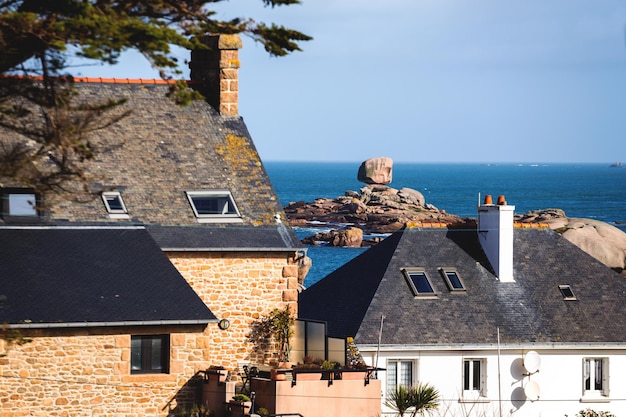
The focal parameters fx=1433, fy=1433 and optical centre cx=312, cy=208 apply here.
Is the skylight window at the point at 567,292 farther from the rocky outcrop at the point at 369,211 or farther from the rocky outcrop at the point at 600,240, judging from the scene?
the rocky outcrop at the point at 369,211

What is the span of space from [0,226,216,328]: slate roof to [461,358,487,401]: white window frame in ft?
29.2

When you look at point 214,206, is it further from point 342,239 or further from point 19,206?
point 342,239

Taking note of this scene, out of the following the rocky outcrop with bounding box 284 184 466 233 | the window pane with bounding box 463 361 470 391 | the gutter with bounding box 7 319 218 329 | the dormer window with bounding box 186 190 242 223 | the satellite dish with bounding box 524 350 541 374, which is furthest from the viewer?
the rocky outcrop with bounding box 284 184 466 233

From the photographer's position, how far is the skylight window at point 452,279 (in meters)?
37.4

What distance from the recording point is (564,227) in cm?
5159

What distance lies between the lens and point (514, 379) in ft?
117

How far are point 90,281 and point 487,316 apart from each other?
11.8 m

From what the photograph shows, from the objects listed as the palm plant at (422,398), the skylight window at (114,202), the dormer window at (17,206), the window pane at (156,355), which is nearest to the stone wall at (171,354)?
the window pane at (156,355)

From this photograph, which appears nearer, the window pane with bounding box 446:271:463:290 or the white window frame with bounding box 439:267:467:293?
the white window frame with bounding box 439:267:467:293

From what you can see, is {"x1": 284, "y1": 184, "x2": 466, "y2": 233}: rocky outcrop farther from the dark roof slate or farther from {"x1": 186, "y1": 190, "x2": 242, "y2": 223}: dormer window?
the dark roof slate

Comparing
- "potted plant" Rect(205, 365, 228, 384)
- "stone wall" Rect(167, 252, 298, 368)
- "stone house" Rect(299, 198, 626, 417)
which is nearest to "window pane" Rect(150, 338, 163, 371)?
"potted plant" Rect(205, 365, 228, 384)

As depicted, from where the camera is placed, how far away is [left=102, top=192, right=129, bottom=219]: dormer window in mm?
31344

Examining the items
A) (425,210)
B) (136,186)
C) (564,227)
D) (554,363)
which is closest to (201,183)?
(136,186)

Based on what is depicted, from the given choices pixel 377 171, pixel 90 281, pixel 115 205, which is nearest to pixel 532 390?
pixel 115 205
